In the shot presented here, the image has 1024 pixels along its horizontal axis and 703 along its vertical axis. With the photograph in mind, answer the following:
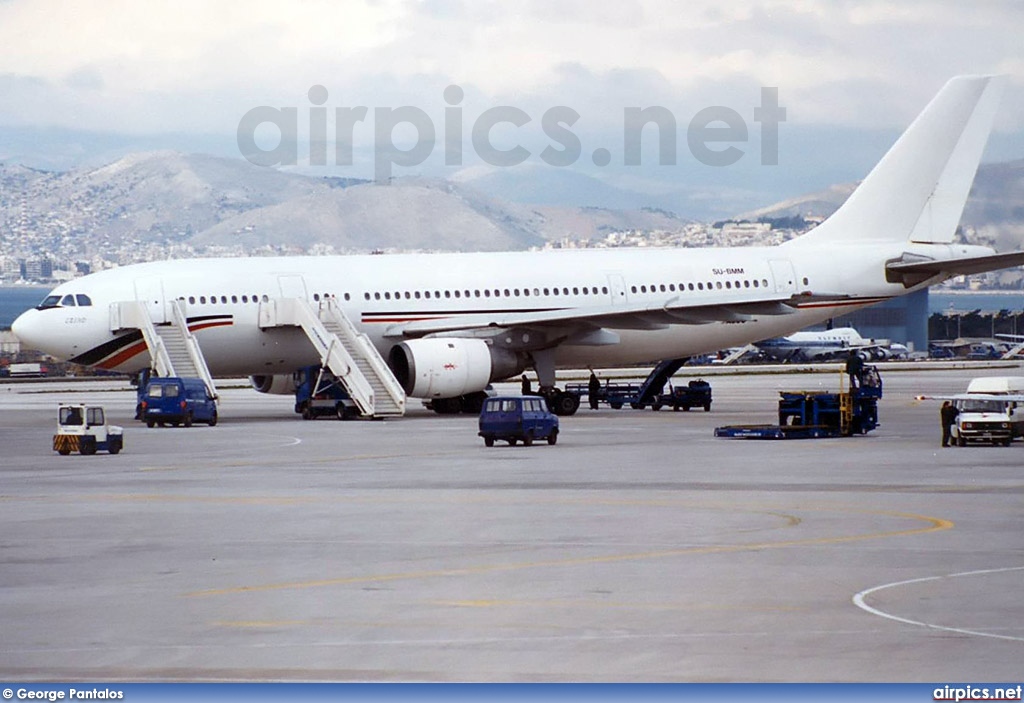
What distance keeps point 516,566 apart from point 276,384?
42330 millimetres

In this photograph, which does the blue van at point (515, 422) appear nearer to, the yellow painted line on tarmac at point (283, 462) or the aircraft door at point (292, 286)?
the yellow painted line on tarmac at point (283, 462)

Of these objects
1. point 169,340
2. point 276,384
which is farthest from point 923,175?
point 169,340

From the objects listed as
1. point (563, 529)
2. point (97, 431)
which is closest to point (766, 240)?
point (97, 431)

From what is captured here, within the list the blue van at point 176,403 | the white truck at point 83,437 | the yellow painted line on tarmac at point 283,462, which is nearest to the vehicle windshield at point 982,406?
the yellow painted line on tarmac at point 283,462

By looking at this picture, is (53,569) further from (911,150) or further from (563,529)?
(911,150)

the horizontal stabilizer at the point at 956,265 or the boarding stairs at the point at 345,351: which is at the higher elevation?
the horizontal stabilizer at the point at 956,265

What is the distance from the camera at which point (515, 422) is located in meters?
42.9

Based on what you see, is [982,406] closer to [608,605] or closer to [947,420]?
[947,420]

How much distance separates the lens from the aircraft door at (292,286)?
2274 inches

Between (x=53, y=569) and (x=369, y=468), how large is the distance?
15.7 m

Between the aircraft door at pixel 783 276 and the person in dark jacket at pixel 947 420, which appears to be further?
the aircraft door at pixel 783 276

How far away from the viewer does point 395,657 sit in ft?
47.9

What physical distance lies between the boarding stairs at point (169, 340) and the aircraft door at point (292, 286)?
3.54 meters

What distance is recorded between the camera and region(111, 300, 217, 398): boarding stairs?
2151 inches
